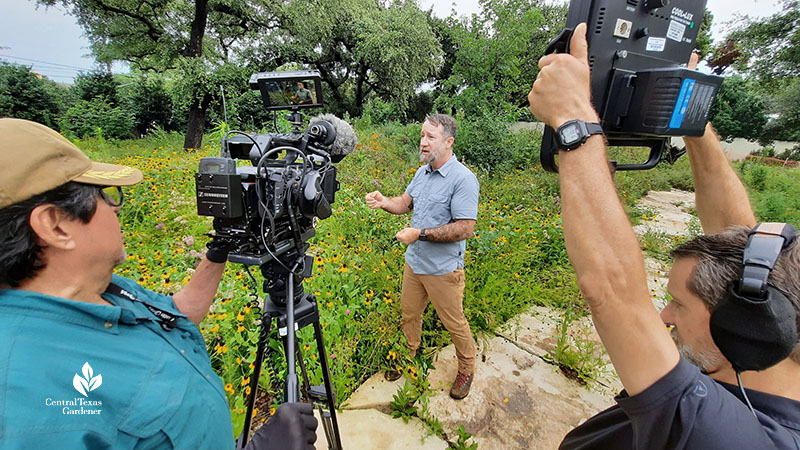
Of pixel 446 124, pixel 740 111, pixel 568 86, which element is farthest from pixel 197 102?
pixel 740 111

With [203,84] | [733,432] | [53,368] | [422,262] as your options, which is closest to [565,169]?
[733,432]

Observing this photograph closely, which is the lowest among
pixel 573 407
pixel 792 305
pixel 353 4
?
pixel 573 407

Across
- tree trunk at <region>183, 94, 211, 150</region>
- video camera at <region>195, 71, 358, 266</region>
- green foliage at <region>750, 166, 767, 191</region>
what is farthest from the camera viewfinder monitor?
green foliage at <region>750, 166, 767, 191</region>

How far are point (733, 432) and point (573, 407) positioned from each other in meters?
2.07

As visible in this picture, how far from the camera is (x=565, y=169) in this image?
2.71 ft

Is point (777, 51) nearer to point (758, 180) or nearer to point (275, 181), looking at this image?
point (758, 180)

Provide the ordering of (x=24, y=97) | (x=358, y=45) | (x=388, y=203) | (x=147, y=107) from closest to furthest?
1. (x=388, y=203)
2. (x=24, y=97)
3. (x=147, y=107)
4. (x=358, y=45)

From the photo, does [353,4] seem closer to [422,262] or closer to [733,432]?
[422,262]

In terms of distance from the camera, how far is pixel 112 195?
1.12 m

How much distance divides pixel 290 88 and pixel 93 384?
1.29 metres

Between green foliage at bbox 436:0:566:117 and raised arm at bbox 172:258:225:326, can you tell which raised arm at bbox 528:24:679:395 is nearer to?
raised arm at bbox 172:258:225:326

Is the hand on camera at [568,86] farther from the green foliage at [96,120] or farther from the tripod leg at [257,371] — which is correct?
the green foliage at [96,120]

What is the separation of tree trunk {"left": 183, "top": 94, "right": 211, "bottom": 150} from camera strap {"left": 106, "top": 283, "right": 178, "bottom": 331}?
11.4 metres

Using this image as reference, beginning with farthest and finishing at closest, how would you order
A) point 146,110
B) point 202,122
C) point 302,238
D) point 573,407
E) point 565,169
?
point 146,110 → point 202,122 → point 573,407 → point 302,238 → point 565,169
